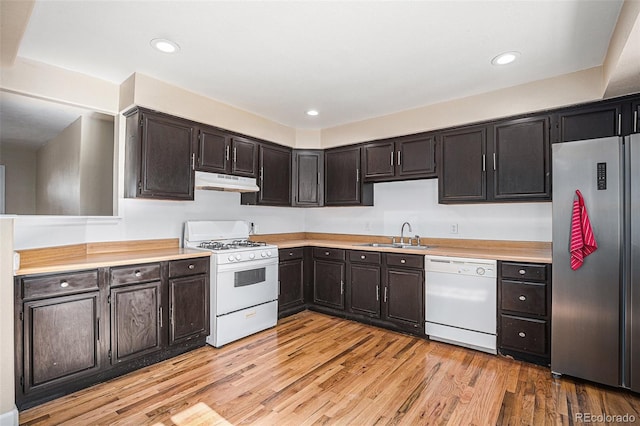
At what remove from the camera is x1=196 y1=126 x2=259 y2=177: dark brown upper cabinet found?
135 inches

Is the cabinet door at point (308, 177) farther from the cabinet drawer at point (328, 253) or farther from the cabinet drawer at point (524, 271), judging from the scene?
the cabinet drawer at point (524, 271)

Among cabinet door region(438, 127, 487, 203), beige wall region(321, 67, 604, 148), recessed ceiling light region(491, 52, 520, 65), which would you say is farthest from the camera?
cabinet door region(438, 127, 487, 203)

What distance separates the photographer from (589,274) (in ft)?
8.00

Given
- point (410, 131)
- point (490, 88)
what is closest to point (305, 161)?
point (410, 131)

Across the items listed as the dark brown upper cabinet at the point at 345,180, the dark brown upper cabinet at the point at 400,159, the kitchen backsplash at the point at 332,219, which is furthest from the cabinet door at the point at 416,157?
the dark brown upper cabinet at the point at 345,180

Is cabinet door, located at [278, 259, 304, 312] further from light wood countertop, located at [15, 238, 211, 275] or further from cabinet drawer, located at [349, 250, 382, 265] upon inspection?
light wood countertop, located at [15, 238, 211, 275]

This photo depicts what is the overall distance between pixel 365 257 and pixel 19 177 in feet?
10.6

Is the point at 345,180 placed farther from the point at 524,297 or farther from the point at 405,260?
the point at 524,297

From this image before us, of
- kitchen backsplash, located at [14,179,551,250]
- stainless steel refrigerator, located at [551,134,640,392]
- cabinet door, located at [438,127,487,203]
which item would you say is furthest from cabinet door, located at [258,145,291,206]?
stainless steel refrigerator, located at [551,134,640,392]

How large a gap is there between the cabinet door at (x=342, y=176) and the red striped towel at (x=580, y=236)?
231cm

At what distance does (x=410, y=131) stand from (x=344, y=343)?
248 cm

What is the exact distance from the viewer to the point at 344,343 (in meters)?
3.28

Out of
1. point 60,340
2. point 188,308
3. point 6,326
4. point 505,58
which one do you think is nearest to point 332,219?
point 188,308

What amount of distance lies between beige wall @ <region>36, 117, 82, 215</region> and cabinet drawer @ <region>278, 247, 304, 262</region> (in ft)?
6.81
